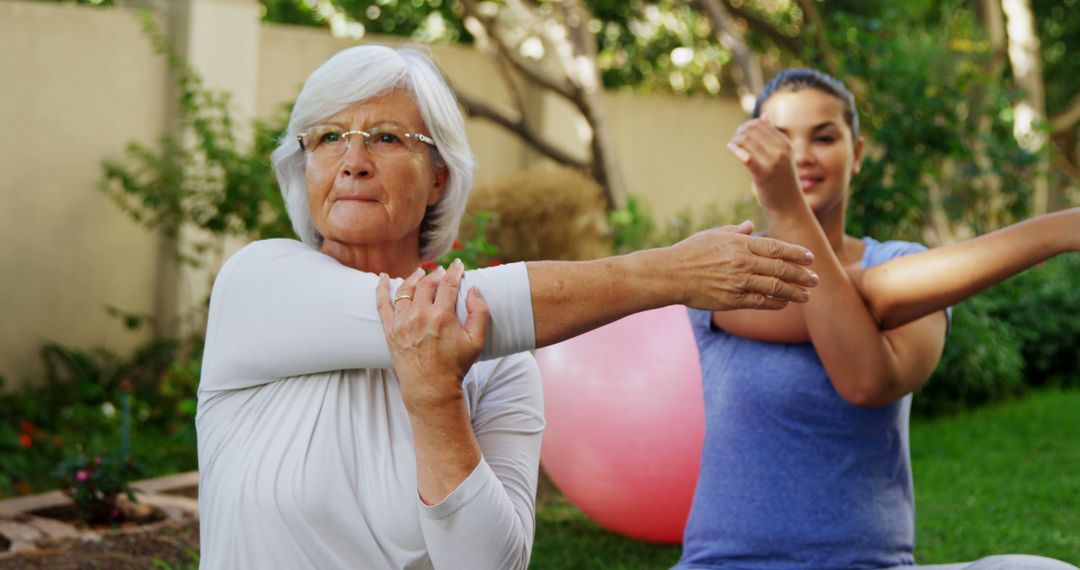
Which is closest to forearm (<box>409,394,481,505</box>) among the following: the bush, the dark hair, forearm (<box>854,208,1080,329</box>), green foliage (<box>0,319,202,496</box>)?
forearm (<box>854,208,1080,329</box>)

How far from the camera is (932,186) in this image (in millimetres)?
8422

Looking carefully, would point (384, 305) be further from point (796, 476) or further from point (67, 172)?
point (67, 172)

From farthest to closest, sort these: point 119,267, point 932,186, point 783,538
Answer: point 932,186 → point 119,267 → point 783,538

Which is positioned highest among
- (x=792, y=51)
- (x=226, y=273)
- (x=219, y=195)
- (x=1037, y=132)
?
(x=792, y=51)

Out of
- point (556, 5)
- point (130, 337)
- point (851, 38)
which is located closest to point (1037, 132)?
point (851, 38)

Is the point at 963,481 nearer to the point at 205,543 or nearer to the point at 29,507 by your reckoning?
the point at 29,507

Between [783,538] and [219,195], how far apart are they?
5200 mm

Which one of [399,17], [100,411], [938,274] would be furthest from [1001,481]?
[399,17]

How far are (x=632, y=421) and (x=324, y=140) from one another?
2147 millimetres

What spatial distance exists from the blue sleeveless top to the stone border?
2362mm

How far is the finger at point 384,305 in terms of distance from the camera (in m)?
1.72

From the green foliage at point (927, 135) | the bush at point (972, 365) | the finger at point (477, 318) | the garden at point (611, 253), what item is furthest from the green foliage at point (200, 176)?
the finger at point (477, 318)

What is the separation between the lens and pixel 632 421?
396cm

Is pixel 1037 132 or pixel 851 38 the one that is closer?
pixel 851 38
